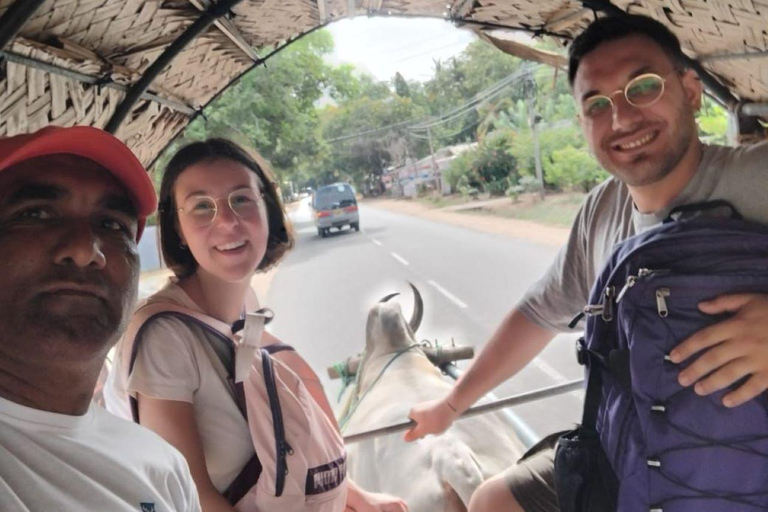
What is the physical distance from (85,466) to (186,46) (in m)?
1.72

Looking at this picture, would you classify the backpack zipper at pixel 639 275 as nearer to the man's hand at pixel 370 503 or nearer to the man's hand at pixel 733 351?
the man's hand at pixel 733 351

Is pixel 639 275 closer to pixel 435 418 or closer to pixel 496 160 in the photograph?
pixel 435 418

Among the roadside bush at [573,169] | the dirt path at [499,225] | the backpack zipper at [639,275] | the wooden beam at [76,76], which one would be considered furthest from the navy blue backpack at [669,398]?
the roadside bush at [573,169]

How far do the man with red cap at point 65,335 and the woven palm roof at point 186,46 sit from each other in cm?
49

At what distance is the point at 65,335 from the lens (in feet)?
3.24

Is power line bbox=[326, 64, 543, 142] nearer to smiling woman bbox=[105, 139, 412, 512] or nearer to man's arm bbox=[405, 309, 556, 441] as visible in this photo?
man's arm bbox=[405, 309, 556, 441]

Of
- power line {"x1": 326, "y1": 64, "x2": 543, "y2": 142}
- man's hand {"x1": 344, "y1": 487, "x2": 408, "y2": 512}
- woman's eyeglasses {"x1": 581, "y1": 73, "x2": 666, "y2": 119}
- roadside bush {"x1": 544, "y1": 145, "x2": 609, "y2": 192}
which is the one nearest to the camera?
woman's eyeglasses {"x1": 581, "y1": 73, "x2": 666, "y2": 119}

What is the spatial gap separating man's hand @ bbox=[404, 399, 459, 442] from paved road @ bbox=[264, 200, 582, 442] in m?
2.61

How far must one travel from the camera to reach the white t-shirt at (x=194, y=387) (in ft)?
4.31

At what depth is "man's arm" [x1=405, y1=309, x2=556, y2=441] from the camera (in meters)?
1.92

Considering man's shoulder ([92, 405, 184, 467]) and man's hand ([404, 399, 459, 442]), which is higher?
man's shoulder ([92, 405, 184, 467])

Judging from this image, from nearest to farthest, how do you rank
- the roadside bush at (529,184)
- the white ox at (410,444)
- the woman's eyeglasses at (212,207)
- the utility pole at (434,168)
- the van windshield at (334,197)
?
the woman's eyeglasses at (212,207) < the white ox at (410,444) < the van windshield at (334,197) < the roadside bush at (529,184) < the utility pole at (434,168)

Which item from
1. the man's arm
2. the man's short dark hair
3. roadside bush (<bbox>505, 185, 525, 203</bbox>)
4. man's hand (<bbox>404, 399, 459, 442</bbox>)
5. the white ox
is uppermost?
the man's short dark hair

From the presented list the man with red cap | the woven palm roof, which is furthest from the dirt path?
the man with red cap
